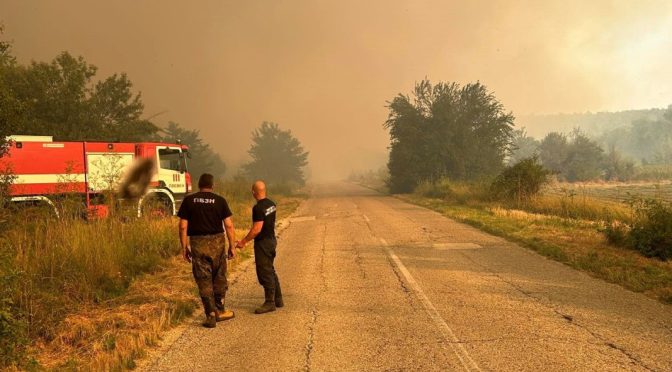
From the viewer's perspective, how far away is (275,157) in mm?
75625

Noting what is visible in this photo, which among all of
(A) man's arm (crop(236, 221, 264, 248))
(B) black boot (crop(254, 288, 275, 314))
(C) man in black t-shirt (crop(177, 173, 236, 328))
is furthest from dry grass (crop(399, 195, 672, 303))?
(C) man in black t-shirt (crop(177, 173, 236, 328))

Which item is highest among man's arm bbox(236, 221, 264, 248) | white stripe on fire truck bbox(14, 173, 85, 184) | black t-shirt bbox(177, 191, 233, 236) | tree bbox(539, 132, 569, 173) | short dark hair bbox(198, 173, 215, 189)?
tree bbox(539, 132, 569, 173)

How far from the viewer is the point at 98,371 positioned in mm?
4180

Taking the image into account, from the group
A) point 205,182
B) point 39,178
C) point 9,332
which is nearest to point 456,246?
point 205,182

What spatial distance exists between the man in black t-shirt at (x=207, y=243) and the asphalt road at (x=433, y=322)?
16.0 inches

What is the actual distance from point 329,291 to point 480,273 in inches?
123

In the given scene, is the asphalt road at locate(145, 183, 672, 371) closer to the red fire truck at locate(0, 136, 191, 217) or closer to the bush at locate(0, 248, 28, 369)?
the bush at locate(0, 248, 28, 369)

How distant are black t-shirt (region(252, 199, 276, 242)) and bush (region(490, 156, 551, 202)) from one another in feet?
64.1

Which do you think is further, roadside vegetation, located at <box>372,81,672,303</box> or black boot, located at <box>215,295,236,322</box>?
roadside vegetation, located at <box>372,81,672,303</box>

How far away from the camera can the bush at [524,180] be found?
22.7m

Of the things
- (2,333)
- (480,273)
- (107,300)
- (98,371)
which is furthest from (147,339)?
(480,273)

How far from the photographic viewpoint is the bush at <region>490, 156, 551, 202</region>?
22688mm

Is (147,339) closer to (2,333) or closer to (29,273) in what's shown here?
(2,333)

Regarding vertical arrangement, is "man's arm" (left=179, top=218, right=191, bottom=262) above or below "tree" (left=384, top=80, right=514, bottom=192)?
below
